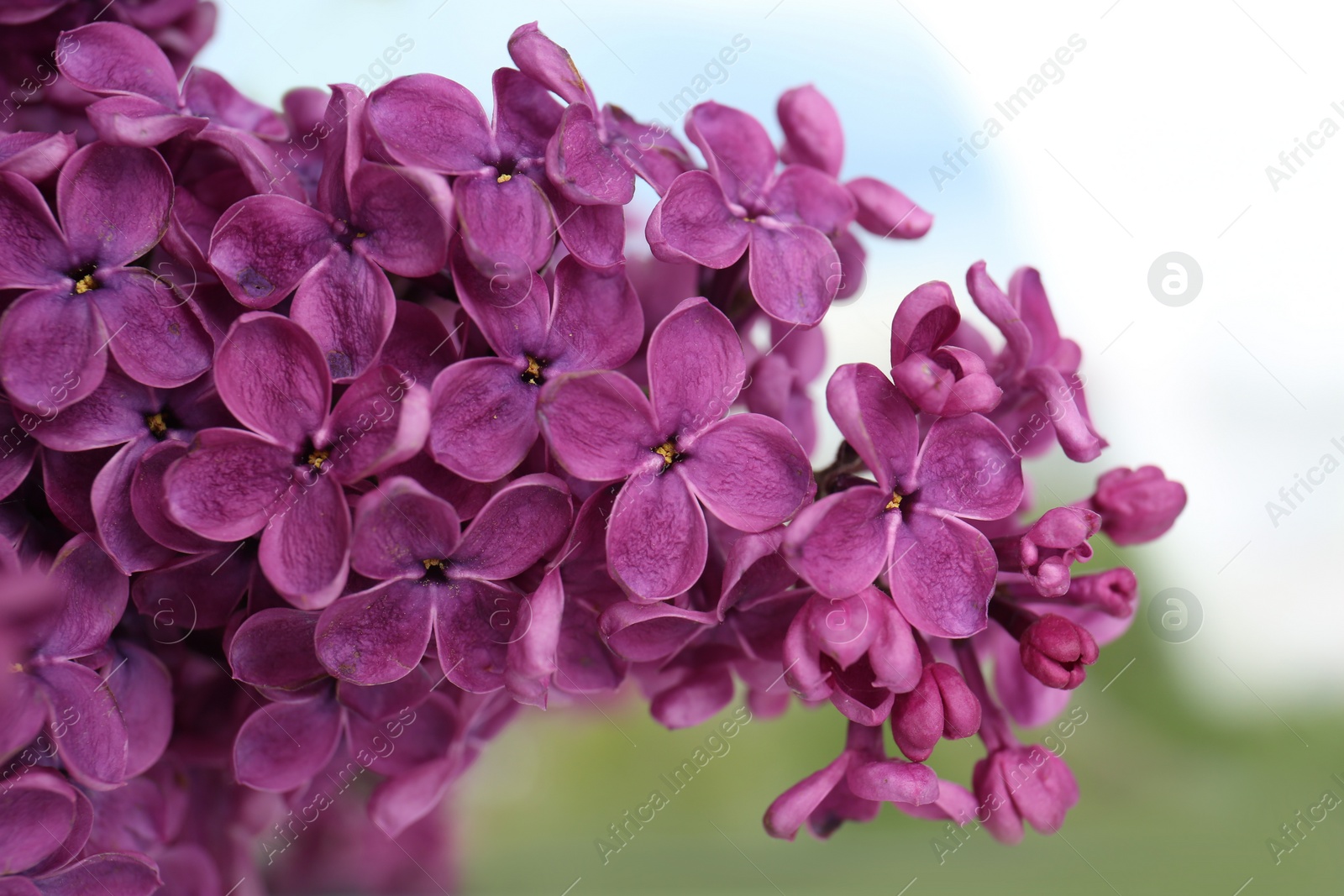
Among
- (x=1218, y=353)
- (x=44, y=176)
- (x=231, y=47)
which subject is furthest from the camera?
(x=1218, y=353)

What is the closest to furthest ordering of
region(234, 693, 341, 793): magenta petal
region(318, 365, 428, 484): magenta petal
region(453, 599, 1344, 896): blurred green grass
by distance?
1. region(318, 365, 428, 484): magenta petal
2. region(234, 693, 341, 793): magenta petal
3. region(453, 599, 1344, 896): blurred green grass

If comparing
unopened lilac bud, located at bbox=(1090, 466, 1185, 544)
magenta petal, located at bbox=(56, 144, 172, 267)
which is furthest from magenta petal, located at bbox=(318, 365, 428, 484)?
Result: unopened lilac bud, located at bbox=(1090, 466, 1185, 544)

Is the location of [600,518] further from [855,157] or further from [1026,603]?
[855,157]

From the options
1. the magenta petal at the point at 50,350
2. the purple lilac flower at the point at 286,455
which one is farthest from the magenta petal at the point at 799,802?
the magenta petal at the point at 50,350

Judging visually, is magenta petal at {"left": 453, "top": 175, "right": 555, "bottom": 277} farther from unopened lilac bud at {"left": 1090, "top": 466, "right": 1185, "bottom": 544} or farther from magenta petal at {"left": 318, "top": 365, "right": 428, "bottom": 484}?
unopened lilac bud at {"left": 1090, "top": 466, "right": 1185, "bottom": 544}

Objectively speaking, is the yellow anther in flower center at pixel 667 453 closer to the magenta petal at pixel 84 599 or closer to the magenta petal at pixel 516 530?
the magenta petal at pixel 516 530

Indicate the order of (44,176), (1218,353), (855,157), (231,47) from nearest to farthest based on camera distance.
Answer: (44,176) < (231,47) < (855,157) < (1218,353)

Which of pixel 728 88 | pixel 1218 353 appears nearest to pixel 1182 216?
pixel 1218 353
